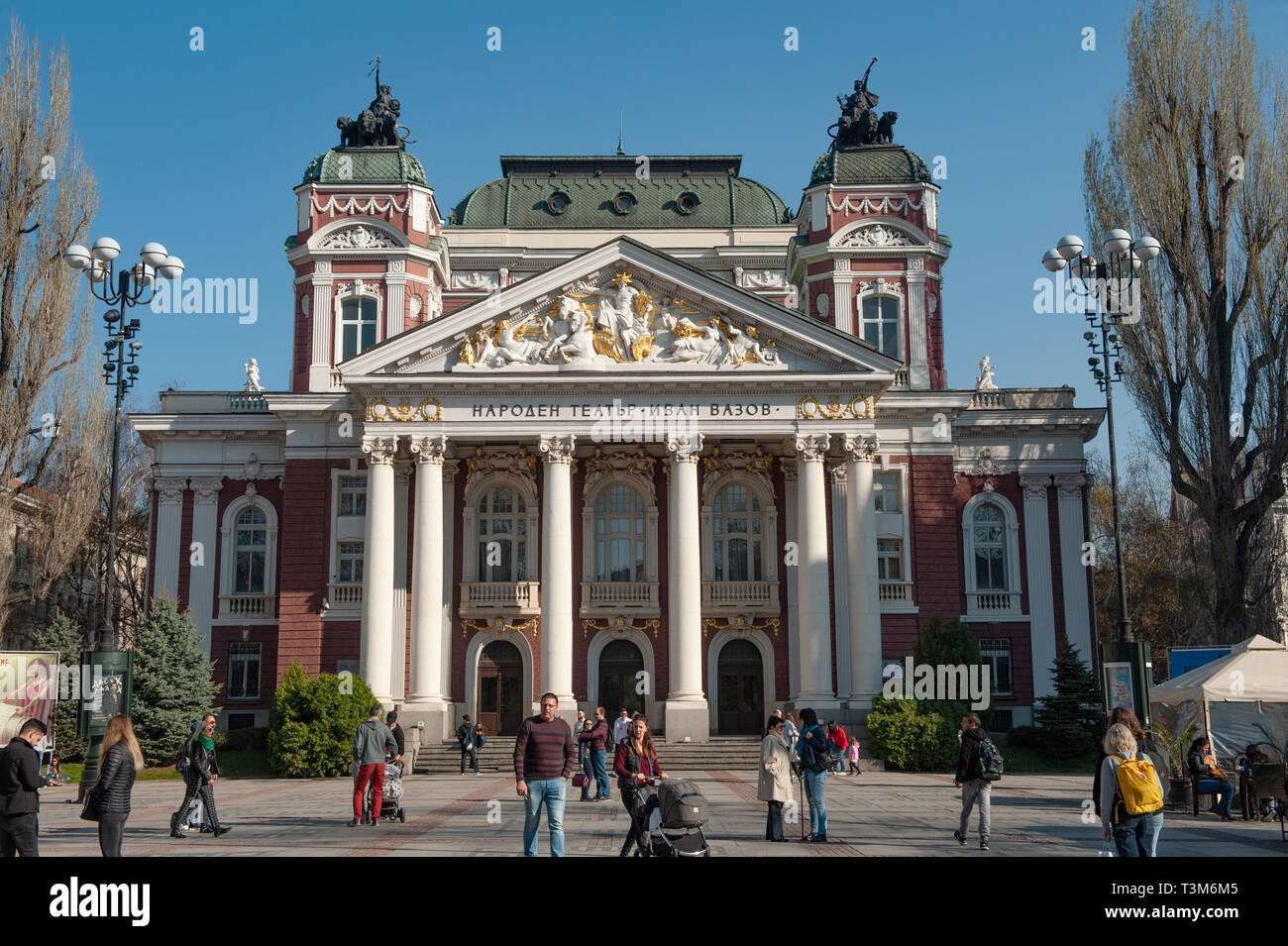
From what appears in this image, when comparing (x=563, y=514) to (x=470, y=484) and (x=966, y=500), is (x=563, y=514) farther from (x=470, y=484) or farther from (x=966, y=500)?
(x=966, y=500)

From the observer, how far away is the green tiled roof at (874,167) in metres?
46.7

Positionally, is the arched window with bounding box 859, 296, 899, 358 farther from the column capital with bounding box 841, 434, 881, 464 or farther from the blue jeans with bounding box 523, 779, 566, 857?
the blue jeans with bounding box 523, 779, 566, 857

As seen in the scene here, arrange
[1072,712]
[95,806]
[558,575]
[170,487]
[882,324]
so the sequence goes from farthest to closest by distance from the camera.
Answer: [882,324], [170,487], [558,575], [1072,712], [95,806]

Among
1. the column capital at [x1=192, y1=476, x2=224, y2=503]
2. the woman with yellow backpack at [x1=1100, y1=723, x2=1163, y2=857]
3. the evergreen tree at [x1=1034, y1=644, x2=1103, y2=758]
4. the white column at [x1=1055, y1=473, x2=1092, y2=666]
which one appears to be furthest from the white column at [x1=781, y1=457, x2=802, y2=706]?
the woman with yellow backpack at [x1=1100, y1=723, x2=1163, y2=857]

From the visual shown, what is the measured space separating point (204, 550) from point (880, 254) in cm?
2778

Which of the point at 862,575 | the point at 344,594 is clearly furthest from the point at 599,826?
the point at 344,594

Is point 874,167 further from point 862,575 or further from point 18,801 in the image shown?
point 18,801

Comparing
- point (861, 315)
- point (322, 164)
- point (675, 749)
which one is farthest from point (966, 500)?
point (322, 164)

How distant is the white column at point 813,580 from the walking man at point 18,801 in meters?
28.2

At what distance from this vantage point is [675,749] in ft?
122

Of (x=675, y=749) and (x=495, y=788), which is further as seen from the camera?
(x=675, y=749)

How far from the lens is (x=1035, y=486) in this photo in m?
45.7

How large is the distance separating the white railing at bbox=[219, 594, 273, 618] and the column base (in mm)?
16226
